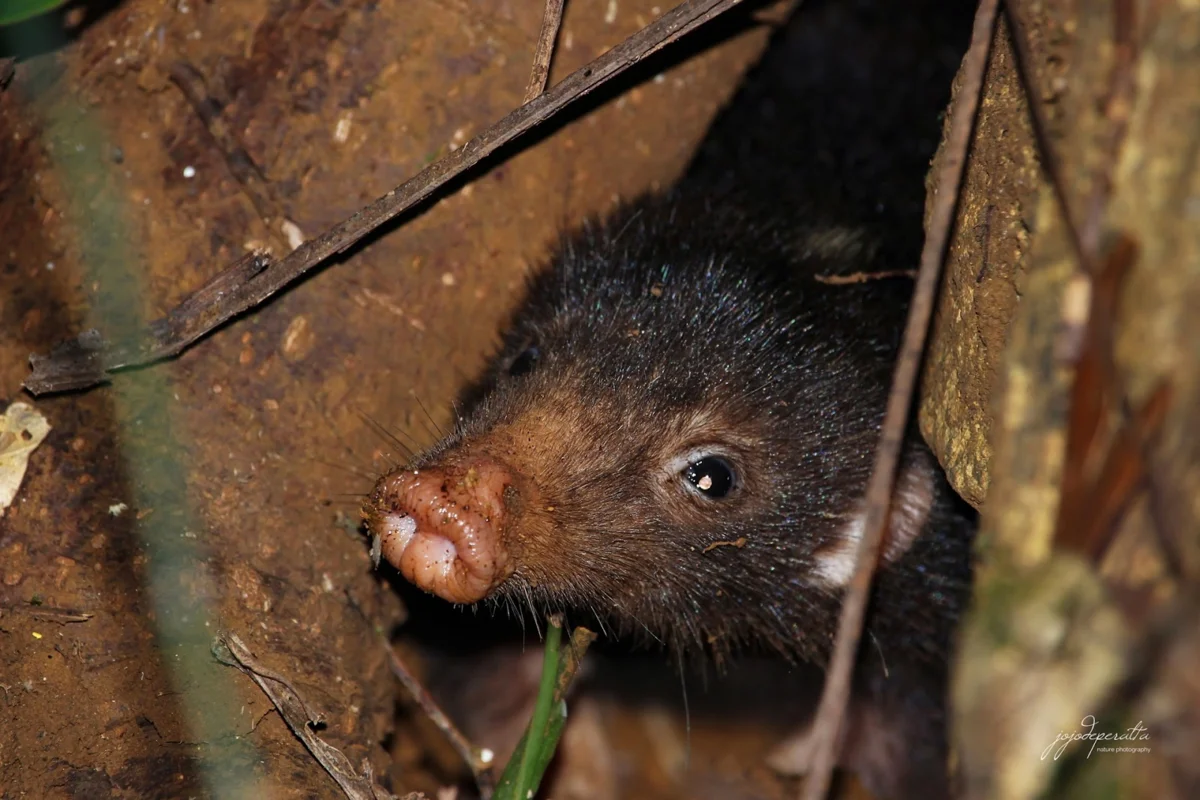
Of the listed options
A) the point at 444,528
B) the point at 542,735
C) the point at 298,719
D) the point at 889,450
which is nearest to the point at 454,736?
the point at 542,735

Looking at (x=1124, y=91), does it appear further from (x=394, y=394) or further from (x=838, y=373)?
(x=394, y=394)

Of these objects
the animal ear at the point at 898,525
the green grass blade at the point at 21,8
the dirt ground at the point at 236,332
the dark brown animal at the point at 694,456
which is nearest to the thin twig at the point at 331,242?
the dirt ground at the point at 236,332

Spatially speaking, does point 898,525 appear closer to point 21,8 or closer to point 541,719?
point 541,719

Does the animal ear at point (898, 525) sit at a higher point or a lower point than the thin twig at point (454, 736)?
higher

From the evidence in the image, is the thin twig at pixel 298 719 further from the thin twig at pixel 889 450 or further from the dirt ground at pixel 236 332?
the thin twig at pixel 889 450

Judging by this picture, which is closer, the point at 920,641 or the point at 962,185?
the point at 962,185

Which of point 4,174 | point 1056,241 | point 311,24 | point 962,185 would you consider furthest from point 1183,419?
point 4,174
